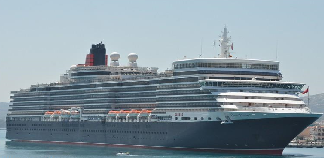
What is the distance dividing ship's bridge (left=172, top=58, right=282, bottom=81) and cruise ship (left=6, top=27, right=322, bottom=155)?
151 mm

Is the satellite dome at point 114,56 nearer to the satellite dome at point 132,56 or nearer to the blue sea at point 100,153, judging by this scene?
the satellite dome at point 132,56

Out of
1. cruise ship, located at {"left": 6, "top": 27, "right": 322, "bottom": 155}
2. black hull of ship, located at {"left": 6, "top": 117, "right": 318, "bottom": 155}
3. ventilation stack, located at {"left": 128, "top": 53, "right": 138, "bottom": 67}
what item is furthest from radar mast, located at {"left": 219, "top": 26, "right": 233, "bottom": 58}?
ventilation stack, located at {"left": 128, "top": 53, "right": 138, "bottom": 67}

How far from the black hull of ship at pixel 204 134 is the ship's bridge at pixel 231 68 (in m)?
8.10

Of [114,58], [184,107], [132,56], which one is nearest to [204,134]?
[184,107]

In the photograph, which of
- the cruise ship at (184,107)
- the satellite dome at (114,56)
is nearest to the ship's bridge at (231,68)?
the cruise ship at (184,107)

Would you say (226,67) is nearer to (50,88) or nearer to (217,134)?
(217,134)

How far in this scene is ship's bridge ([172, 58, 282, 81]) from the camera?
105875 millimetres

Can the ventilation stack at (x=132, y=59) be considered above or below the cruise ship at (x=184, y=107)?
above

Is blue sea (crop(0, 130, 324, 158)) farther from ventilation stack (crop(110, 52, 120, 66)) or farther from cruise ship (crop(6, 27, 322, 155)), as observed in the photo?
ventilation stack (crop(110, 52, 120, 66))

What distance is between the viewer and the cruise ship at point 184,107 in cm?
10019

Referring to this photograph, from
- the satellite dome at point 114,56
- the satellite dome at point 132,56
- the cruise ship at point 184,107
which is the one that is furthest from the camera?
the satellite dome at point 114,56

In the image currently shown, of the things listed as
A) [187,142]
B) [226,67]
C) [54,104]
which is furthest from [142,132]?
[54,104]

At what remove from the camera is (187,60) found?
108 metres

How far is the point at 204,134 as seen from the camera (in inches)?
4067
